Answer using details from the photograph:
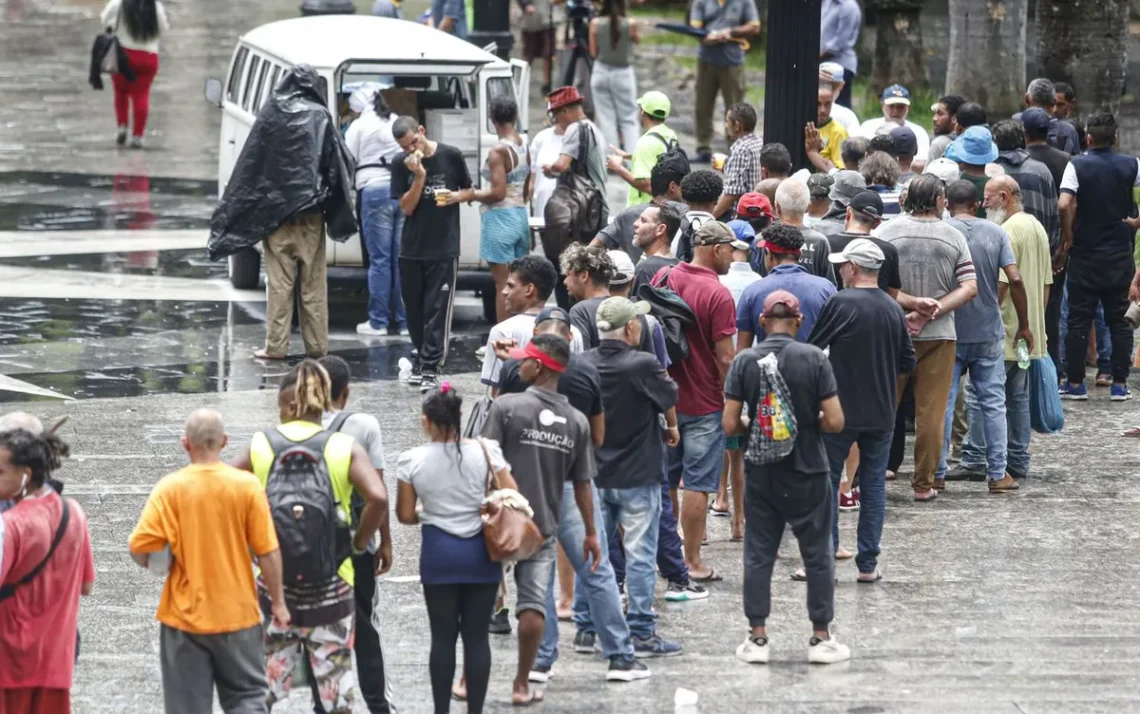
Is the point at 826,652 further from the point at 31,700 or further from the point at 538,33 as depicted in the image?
the point at 538,33

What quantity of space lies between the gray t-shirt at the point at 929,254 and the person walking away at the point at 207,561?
4.76 m

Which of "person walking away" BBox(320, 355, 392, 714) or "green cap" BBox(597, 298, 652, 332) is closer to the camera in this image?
"person walking away" BBox(320, 355, 392, 714)

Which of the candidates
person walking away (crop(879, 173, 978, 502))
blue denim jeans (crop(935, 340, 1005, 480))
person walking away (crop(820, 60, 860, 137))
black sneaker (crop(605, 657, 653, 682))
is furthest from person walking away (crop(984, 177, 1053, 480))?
black sneaker (crop(605, 657, 653, 682))

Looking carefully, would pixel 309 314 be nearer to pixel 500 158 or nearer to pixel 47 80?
pixel 500 158

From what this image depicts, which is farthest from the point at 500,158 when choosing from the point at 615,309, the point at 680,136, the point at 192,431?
the point at 680,136

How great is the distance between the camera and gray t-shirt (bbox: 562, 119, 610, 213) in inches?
523

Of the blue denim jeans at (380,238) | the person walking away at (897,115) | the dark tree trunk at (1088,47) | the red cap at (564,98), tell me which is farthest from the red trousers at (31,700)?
the dark tree trunk at (1088,47)

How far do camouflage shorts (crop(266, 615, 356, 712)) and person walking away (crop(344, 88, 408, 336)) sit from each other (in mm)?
7230

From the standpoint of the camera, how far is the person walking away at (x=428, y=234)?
42.2 ft

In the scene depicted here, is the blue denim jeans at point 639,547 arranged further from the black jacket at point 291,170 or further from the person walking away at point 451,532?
the black jacket at point 291,170

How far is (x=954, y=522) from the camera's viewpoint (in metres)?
10.5

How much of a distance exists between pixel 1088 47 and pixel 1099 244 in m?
5.57

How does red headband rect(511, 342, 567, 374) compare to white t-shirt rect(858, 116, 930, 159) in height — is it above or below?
below

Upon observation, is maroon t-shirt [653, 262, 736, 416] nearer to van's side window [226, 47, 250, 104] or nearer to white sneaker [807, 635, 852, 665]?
white sneaker [807, 635, 852, 665]
